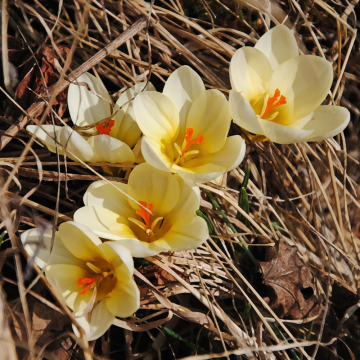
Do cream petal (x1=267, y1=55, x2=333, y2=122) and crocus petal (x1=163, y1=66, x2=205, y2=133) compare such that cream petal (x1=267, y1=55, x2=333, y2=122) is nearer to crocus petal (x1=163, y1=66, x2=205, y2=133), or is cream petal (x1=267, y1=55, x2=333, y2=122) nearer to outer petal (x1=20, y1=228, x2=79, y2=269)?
crocus petal (x1=163, y1=66, x2=205, y2=133)

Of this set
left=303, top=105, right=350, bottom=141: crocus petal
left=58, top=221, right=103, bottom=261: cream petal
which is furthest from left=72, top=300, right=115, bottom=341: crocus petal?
left=303, top=105, right=350, bottom=141: crocus petal

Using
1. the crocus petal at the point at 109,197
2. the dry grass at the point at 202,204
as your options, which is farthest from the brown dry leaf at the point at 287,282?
the crocus petal at the point at 109,197

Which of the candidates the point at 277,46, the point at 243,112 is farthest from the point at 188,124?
the point at 277,46

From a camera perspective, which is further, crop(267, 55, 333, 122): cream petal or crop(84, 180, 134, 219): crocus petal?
crop(267, 55, 333, 122): cream petal

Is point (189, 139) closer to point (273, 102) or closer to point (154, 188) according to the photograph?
point (154, 188)

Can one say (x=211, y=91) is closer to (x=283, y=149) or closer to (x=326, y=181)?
(x=283, y=149)

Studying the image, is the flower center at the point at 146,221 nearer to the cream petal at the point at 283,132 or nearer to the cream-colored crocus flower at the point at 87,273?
the cream-colored crocus flower at the point at 87,273
